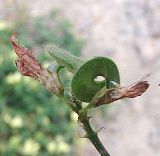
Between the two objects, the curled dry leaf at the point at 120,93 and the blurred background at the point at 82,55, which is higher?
the blurred background at the point at 82,55

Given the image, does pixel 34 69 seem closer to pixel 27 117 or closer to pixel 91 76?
pixel 91 76

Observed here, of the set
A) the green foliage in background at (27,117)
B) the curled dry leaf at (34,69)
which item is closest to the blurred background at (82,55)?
the green foliage in background at (27,117)

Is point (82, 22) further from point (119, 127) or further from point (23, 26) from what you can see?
point (119, 127)

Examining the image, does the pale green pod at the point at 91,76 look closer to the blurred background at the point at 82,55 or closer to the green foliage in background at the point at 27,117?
the blurred background at the point at 82,55

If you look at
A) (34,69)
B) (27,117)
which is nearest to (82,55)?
(27,117)

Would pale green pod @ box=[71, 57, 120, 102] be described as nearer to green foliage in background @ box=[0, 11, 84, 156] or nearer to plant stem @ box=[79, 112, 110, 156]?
plant stem @ box=[79, 112, 110, 156]
